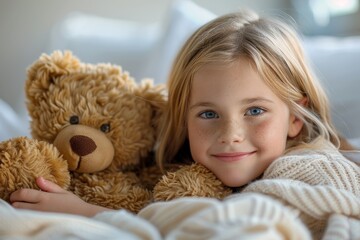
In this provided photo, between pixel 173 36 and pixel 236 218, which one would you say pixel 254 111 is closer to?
pixel 236 218

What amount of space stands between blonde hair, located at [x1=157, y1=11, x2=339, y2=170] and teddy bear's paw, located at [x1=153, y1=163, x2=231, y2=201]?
0.44ft

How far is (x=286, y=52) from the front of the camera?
107 cm

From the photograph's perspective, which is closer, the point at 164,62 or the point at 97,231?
Answer: the point at 97,231

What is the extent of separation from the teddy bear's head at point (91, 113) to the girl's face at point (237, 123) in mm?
142

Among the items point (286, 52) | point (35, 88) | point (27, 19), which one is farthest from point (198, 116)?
point (27, 19)

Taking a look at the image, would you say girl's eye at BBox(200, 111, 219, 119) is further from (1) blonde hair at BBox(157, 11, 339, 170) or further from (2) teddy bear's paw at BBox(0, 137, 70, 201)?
(2) teddy bear's paw at BBox(0, 137, 70, 201)

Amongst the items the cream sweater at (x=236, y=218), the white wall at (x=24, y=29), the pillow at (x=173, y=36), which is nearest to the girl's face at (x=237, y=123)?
the cream sweater at (x=236, y=218)

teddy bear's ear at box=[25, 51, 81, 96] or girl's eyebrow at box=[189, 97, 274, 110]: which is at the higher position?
teddy bear's ear at box=[25, 51, 81, 96]

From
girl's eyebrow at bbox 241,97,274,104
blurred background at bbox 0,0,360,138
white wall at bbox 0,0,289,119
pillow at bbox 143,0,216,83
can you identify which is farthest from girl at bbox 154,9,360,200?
white wall at bbox 0,0,289,119

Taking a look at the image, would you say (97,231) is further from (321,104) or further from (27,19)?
(27,19)

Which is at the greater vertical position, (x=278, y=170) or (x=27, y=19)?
(x=27, y=19)

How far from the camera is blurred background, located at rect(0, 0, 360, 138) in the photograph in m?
1.58

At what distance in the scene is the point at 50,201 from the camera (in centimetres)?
92

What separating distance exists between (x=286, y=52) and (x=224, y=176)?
0.29 metres
